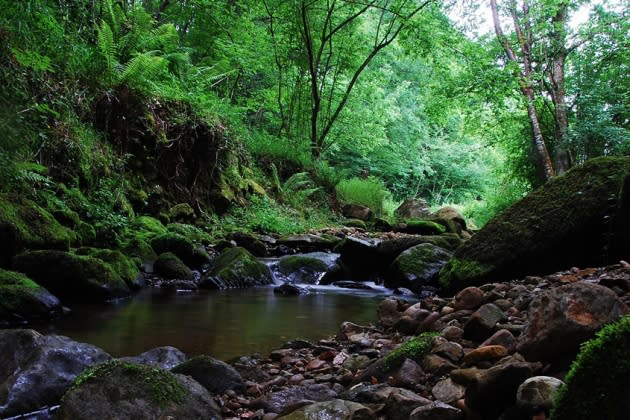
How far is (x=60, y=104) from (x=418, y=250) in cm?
592

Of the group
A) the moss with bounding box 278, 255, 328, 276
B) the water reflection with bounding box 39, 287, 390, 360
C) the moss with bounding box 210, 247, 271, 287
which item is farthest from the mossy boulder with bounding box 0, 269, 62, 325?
the moss with bounding box 278, 255, 328, 276

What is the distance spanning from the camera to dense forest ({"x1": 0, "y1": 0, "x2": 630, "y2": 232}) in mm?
7191

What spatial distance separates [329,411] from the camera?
7.48ft

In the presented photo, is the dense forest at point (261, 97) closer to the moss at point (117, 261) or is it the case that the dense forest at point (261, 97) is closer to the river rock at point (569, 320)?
the moss at point (117, 261)

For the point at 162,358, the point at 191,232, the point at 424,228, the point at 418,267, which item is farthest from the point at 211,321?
the point at 424,228

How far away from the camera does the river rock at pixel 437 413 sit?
1.98 metres

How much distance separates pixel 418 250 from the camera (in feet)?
25.6

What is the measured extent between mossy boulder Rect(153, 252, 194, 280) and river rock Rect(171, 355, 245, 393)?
426cm

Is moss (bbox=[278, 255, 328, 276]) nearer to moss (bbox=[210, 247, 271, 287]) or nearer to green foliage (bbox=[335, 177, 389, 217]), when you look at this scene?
moss (bbox=[210, 247, 271, 287])

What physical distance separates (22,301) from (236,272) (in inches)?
128

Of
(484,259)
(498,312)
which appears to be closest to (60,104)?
(484,259)

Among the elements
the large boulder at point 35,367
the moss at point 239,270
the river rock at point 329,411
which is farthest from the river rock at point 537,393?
the moss at point 239,270

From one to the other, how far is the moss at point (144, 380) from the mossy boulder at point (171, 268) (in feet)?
15.4

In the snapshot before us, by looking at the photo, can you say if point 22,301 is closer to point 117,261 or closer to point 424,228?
point 117,261
